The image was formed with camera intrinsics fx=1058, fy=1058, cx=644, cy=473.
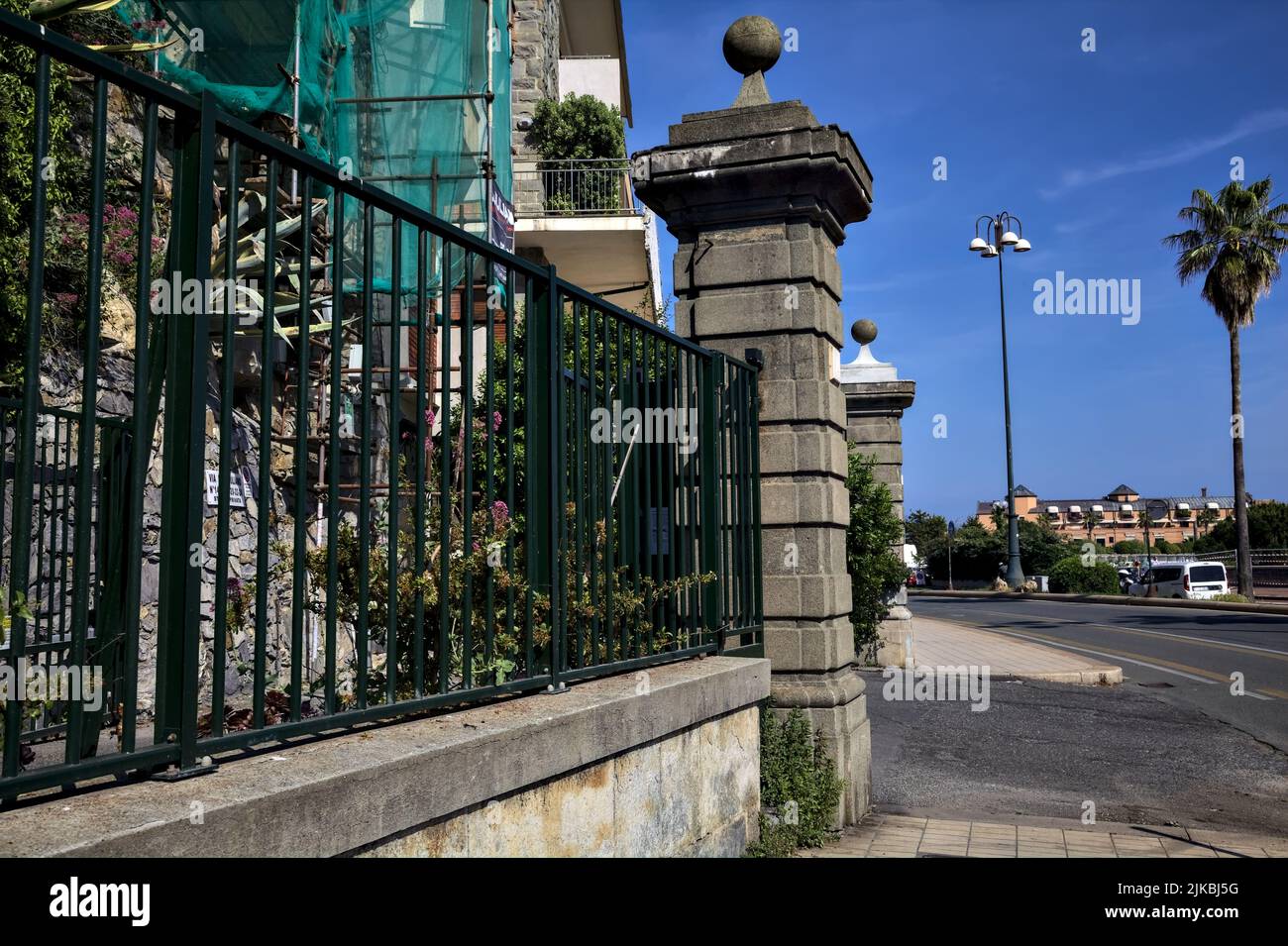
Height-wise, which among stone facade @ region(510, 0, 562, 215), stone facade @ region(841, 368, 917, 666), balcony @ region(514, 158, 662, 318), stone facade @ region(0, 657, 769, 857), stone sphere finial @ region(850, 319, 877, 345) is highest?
stone facade @ region(510, 0, 562, 215)

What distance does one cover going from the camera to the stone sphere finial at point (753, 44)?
22.5 ft

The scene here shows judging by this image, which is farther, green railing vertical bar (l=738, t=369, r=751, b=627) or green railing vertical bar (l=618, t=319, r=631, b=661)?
green railing vertical bar (l=738, t=369, r=751, b=627)

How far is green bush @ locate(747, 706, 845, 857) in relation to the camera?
5719mm

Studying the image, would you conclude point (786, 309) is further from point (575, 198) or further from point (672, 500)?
point (575, 198)

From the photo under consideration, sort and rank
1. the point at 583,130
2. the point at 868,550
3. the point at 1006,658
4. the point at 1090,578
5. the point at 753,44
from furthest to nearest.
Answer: the point at 1090,578 → the point at 583,130 → the point at 1006,658 → the point at 868,550 → the point at 753,44

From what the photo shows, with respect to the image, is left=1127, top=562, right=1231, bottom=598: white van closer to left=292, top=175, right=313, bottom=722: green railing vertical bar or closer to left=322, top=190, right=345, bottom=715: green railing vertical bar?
left=322, top=190, right=345, bottom=715: green railing vertical bar

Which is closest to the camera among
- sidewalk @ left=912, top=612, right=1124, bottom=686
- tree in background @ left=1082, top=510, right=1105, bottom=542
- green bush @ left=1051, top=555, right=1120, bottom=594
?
sidewalk @ left=912, top=612, right=1124, bottom=686

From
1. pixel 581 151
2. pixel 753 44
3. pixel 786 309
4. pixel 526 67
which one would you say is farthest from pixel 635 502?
pixel 526 67

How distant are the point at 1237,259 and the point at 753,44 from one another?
109 ft

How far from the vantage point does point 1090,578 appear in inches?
1609

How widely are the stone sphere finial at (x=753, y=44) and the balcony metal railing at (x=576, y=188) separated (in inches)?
482

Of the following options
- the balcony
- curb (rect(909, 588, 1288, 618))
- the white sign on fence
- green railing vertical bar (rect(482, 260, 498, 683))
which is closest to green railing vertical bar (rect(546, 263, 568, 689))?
green railing vertical bar (rect(482, 260, 498, 683))

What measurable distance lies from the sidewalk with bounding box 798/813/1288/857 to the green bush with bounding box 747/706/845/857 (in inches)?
5.6
